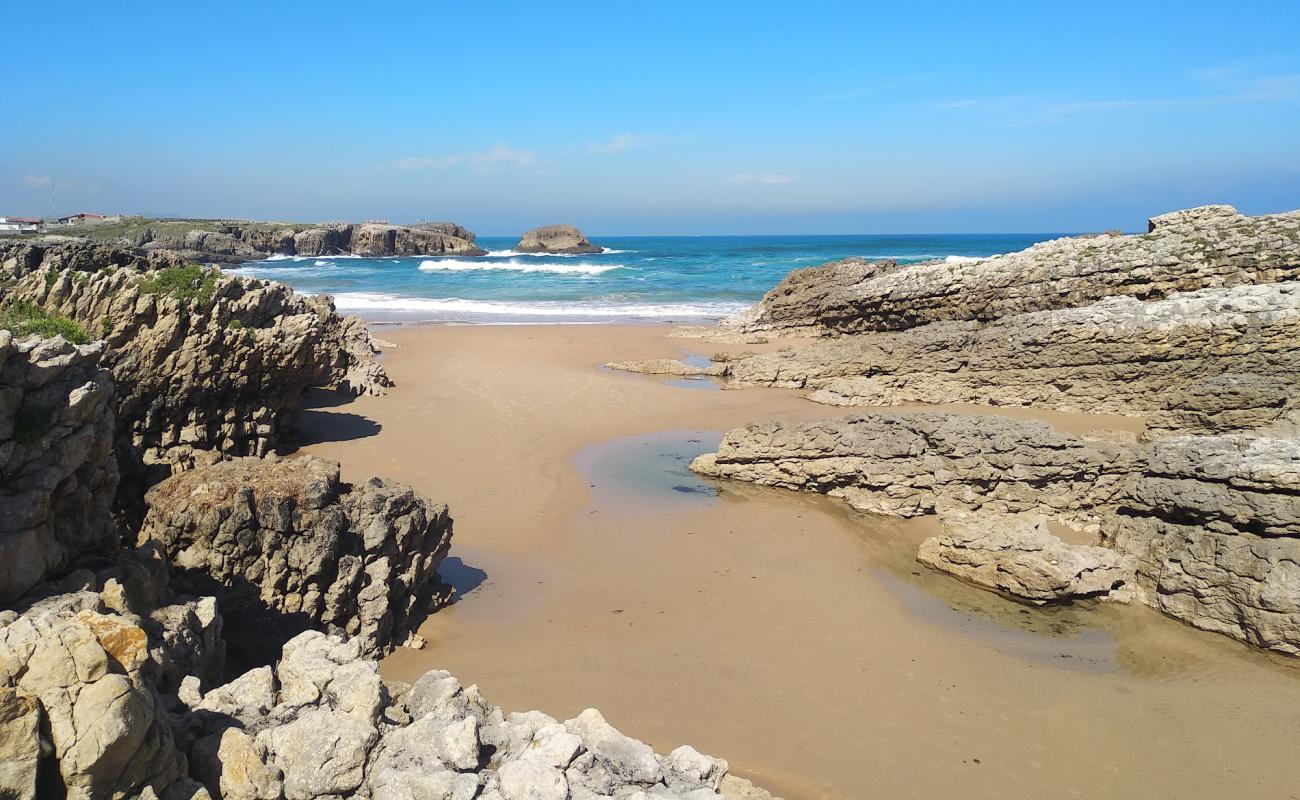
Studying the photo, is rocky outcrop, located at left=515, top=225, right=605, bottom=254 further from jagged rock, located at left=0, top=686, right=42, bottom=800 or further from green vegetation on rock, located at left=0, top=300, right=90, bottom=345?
jagged rock, located at left=0, top=686, right=42, bottom=800

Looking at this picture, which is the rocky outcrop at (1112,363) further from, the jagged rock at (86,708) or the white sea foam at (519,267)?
the white sea foam at (519,267)

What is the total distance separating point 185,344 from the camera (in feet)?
32.5

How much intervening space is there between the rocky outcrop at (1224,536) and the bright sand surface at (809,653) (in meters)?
0.33

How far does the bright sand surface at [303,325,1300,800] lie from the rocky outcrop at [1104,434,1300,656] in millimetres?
329

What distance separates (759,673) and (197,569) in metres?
4.91

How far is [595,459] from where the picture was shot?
12.4 metres

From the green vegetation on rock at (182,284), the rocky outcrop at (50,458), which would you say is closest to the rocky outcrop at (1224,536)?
the rocky outcrop at (50,458)

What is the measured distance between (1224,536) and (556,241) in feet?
305

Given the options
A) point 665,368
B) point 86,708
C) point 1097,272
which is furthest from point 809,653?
point 665,368

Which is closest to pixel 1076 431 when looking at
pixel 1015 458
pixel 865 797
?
pixel 1015 458

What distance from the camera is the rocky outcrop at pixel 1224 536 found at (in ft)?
23.1

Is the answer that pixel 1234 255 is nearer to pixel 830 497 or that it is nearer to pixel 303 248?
pixel 830 497

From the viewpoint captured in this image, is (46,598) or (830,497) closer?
(46,598)

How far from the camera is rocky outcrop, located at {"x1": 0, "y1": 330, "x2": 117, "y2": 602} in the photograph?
408 centimetres
